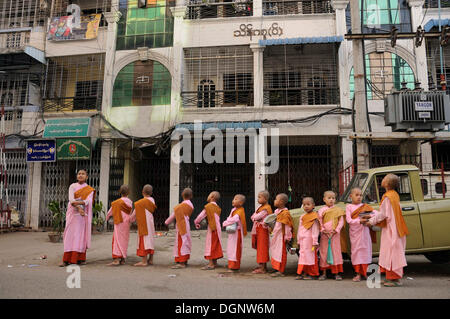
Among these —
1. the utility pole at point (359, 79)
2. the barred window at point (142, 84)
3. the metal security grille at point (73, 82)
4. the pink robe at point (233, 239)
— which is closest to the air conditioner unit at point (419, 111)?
the utility pole at point (359, 79)

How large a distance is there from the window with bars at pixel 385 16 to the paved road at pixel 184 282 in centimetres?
851

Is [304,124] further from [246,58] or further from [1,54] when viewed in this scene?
[1,54]

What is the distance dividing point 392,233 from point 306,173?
298 inches

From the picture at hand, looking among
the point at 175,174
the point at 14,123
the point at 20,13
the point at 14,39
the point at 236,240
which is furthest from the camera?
the point at 20,13

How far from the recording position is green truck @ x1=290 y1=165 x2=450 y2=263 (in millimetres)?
5590

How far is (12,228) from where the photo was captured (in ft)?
41.1

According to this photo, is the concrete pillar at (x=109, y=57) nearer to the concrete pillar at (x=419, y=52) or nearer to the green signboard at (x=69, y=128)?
the green signboard at (x=69, y=128)

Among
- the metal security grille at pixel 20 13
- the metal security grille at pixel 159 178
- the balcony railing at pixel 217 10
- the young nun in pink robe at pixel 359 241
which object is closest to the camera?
the young nun in pink robe at pixel 359 241

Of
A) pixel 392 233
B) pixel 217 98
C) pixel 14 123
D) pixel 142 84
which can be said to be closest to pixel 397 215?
pixel 392 233

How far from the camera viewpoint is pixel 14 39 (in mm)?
13844

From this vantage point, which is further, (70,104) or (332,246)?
(70,104)

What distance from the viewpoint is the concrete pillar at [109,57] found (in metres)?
13.1

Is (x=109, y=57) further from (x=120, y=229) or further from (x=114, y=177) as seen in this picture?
(x=120, y=229)

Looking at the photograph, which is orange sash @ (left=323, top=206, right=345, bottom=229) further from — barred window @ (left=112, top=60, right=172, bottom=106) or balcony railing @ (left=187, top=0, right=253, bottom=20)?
balcony railing @ (left=187, top=0, right=253, bottom=20)
